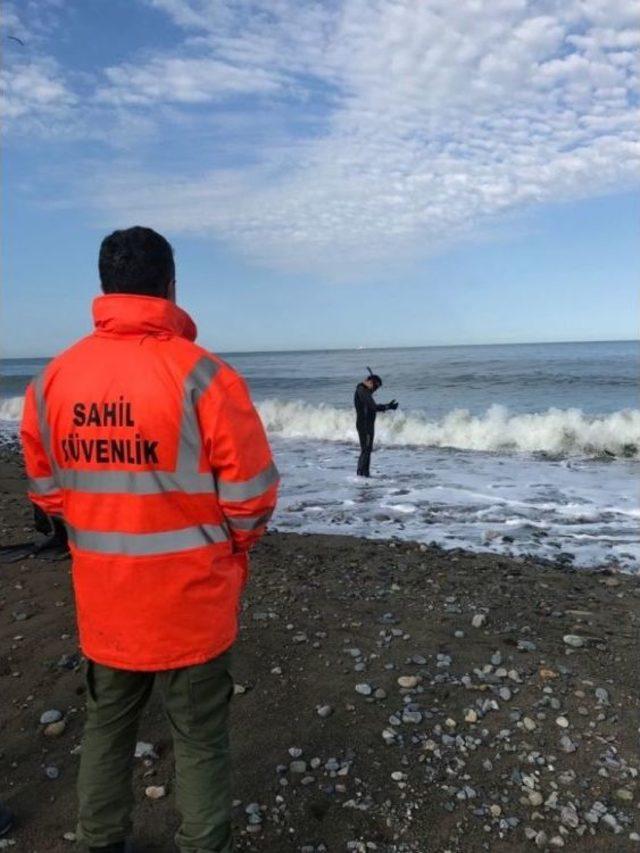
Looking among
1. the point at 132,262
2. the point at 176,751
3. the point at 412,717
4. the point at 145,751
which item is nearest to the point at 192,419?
the point at 132,262

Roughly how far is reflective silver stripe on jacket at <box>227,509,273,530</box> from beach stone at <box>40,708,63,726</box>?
2.34 meters

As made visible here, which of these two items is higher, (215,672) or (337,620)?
(215,672)

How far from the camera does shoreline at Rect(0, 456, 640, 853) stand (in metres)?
3.05

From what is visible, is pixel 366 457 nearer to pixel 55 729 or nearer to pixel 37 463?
pixel 55 729

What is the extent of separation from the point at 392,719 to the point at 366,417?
10410 mm

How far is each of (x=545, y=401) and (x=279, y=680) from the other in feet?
88.7

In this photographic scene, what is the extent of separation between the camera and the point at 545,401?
29.1m

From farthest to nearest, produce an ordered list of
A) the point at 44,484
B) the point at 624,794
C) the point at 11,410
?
1. the point at 11,410
2. the point at 624,794
3. the point at 44,484

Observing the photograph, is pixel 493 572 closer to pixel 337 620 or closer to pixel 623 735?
pixel 337 620

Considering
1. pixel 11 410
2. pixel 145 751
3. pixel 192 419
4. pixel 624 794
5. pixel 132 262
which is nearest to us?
pixel 192 419

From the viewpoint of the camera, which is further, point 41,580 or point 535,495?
point 535,495

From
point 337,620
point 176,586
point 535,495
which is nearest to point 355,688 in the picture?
point 337,620

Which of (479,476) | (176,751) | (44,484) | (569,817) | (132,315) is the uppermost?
(132,315)

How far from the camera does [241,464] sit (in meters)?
2.22
